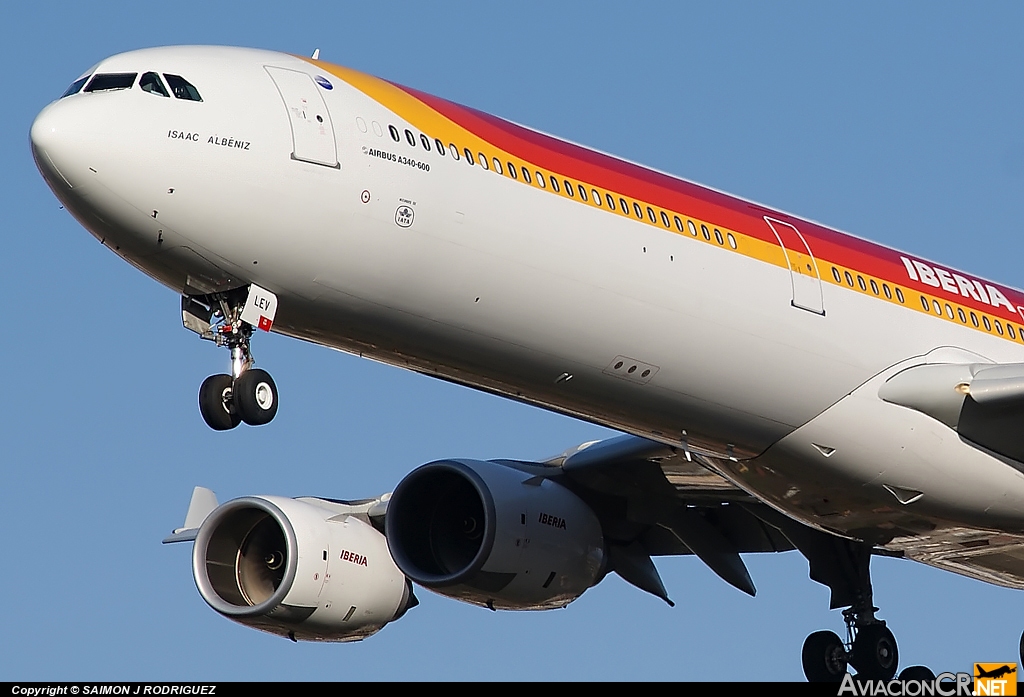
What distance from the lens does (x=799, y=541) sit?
25.8 m

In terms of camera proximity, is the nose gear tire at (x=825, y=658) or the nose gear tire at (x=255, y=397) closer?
the nose gear tire at (x=255, y=397)

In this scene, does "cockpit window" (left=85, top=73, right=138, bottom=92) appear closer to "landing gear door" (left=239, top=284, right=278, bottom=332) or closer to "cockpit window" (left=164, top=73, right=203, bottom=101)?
"cockpit window" (left=164, top=73, right=203, bottom=101)

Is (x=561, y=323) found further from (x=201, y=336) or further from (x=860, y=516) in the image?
(x=860, y=516)

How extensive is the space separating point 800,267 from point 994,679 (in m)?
4.96

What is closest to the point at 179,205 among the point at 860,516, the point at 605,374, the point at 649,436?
the point at 605,374

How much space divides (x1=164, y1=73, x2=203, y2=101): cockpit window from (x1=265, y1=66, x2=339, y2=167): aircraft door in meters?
0.84

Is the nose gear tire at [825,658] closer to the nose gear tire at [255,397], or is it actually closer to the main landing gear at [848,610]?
the main landing gear at [848,610]

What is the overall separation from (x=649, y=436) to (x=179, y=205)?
21.3 feet

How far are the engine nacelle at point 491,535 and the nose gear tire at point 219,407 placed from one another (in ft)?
22.5

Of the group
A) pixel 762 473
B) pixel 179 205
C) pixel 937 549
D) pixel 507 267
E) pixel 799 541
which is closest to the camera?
pixel 179 205

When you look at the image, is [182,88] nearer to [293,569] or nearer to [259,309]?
[259,309]

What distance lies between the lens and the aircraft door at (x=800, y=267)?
2086 centimetres

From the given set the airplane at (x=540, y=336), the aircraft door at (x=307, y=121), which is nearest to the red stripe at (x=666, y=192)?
the airplane at (x=540, y=336)

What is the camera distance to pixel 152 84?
1741 cm
